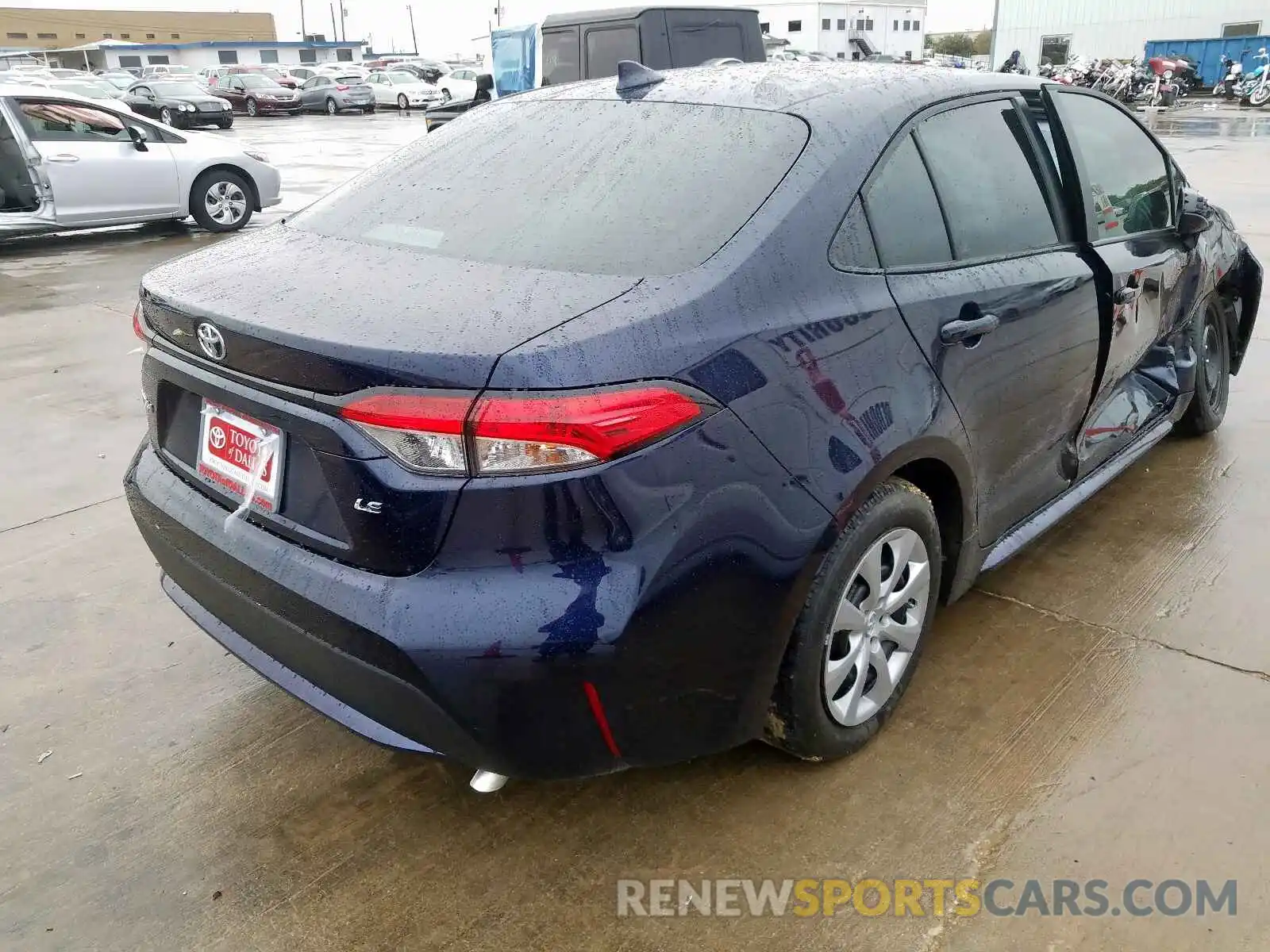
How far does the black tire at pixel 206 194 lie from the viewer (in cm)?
1050

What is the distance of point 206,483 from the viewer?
2.28 meters

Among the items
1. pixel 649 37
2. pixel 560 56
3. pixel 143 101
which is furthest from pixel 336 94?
pixel 649 37

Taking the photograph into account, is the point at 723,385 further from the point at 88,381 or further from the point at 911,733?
the point at 88,381

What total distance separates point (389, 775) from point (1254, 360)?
17.9 ft

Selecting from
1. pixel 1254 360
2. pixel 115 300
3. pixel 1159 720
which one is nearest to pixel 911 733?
pixel 1159 720

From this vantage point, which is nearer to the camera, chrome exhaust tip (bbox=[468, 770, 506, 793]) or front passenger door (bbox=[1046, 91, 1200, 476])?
chrome exhaust tip (bbox=[468, 770, 506, 793])

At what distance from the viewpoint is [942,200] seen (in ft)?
8.37

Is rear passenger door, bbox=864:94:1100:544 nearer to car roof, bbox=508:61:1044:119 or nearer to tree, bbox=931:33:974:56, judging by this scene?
car roof, bbox=508:61:1044:119

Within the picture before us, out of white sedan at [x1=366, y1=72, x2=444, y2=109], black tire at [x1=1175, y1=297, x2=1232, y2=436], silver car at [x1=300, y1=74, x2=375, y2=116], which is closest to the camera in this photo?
black tire at [x1=1175, y1=297, x2=1232, y2=436]

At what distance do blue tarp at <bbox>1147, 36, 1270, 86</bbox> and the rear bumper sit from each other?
36.0 m

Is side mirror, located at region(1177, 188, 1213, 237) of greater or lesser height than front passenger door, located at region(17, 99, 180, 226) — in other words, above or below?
above

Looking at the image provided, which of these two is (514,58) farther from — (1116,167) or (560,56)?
(1116,167)

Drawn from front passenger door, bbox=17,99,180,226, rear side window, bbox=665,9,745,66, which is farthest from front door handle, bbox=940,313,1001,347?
rear side window, bbox=665,9,745,66

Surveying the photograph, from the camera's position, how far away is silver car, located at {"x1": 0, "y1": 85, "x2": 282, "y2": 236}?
934 cm
